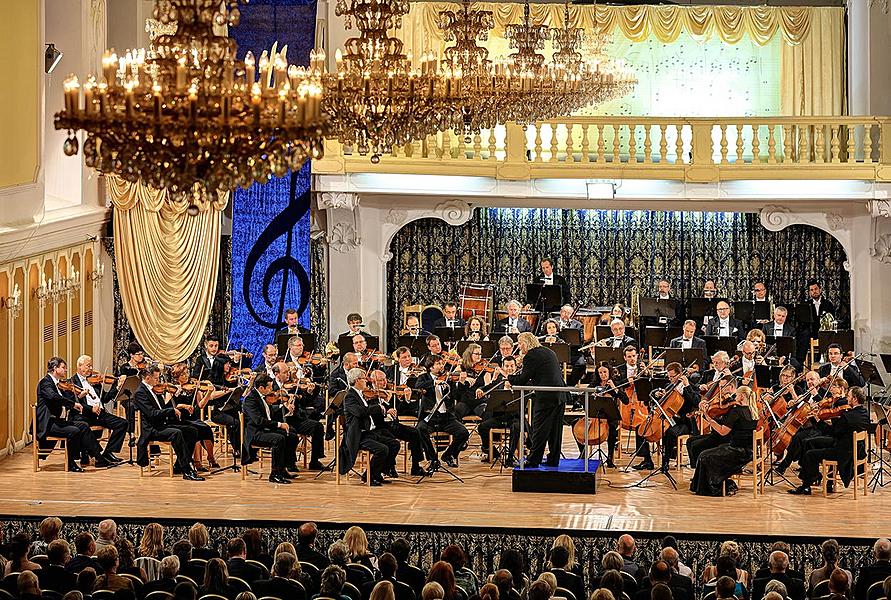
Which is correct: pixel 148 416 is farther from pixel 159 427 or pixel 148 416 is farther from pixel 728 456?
pixel 728 456

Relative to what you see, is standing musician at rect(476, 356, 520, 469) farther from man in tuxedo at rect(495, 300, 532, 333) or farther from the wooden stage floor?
man in tuxedo at rect(495, 300, 532, 333)

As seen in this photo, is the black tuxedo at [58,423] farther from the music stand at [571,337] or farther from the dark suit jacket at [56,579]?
the dark suit jacket at [56,579]

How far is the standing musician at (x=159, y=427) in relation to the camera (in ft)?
46.8

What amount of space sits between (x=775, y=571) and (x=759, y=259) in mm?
10830

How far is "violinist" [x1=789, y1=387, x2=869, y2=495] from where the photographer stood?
13.5 metres

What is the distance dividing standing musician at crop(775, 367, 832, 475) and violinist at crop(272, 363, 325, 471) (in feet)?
14.7

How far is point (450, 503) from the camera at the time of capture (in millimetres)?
13266

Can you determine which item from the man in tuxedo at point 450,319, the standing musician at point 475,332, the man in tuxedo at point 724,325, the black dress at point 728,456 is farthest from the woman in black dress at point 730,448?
the man in tuxedo at point 450,319

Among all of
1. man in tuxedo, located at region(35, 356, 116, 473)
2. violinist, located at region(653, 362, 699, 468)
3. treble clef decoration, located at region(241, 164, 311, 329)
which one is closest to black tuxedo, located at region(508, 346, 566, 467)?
violinist, located at region(653, 362, 699, 468)

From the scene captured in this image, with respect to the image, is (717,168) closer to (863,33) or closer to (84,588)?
(863,33)

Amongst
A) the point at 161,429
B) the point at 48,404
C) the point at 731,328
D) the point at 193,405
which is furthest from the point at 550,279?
the point at 48,404

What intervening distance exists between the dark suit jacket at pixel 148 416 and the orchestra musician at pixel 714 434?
4.97 m

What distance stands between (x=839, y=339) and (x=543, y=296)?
3.61 m

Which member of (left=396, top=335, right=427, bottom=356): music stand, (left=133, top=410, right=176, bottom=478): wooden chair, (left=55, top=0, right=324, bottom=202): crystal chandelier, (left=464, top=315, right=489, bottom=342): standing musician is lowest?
(left=133, top=410, right=176, bottom=478): wooden chair
